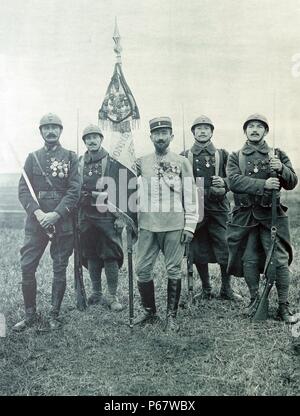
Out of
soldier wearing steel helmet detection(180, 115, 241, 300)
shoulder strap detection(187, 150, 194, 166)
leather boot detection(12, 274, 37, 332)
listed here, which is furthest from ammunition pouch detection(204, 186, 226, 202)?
leather boot detection(12, 274, 37, 332)

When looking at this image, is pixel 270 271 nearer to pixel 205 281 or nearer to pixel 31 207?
pixel 205 281

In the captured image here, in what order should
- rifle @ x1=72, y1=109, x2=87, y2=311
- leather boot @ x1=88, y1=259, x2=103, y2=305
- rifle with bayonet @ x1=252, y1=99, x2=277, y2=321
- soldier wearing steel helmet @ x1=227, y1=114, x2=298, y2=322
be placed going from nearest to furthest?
rifle with bayonet @ x1=252, y1=99, x2=277, y2=321 < soldier wearing steel helmet @ x1=227, y1=114, x2=298, y2=322 < rifle @ x1=72, y1=109, x2=87, y2=311 < leather boot @ x1=88, y1=259, x2=103, y2=305

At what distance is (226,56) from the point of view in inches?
219

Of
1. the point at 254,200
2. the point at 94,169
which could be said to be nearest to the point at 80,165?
the point at 94,169

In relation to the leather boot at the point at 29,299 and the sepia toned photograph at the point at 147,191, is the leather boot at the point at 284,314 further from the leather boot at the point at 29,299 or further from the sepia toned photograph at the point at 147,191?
the leather boot at the point at 29,299

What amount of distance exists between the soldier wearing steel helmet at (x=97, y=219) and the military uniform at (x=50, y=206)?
514 millimetres

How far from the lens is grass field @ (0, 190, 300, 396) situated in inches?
139

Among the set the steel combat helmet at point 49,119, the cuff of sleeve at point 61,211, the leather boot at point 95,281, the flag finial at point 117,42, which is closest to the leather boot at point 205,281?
the leather boot at point 95,281

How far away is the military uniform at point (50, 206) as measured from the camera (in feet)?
16.3

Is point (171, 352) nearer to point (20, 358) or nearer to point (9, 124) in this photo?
point (20, 358)

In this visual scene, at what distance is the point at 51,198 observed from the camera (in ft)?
16.6

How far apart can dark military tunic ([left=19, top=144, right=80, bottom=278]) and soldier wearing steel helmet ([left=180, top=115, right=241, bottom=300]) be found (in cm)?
149

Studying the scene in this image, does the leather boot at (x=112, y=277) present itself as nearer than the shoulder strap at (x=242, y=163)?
No

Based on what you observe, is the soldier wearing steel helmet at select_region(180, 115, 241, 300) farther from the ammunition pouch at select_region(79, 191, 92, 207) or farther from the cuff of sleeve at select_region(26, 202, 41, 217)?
the cuff of sleeve at select_region(26, 202, 41, 217)
